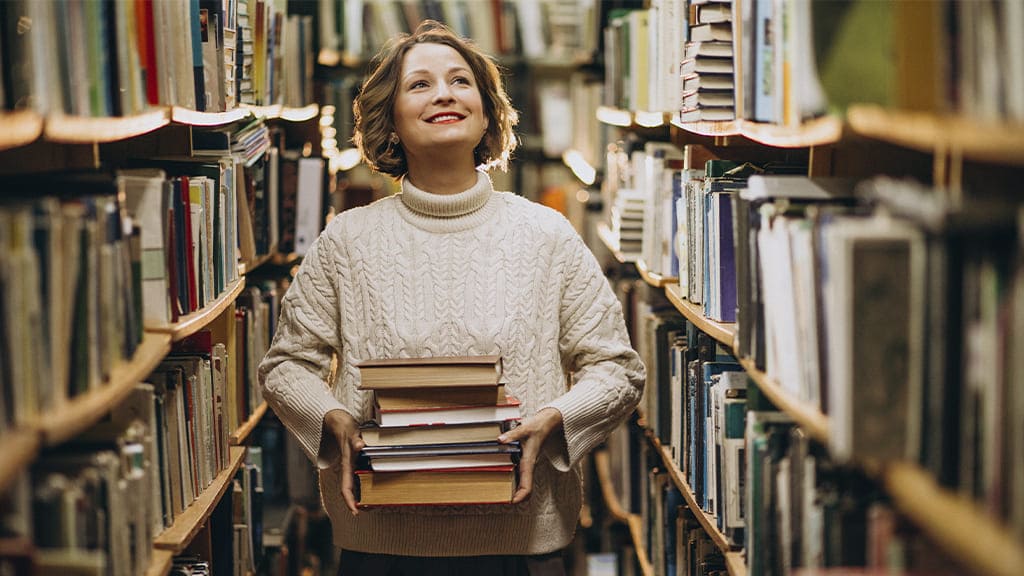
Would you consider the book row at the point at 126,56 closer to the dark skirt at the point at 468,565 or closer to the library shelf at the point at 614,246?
the dark skirt at the point at 468,565

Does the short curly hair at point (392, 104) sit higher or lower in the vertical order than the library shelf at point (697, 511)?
higher

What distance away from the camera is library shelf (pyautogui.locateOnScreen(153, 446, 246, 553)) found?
6.66 ft

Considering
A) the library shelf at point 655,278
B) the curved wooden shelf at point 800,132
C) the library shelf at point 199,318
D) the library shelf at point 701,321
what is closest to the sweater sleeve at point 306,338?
the library shelf at point 199,318

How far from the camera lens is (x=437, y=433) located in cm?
203

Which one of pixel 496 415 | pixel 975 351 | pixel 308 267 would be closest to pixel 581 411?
pixel 496 415

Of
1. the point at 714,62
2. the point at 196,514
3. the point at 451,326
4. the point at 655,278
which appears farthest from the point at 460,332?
the point at 655,278

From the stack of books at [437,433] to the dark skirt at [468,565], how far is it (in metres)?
0.27

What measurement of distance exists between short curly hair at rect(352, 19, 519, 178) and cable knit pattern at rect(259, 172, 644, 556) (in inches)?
6.9

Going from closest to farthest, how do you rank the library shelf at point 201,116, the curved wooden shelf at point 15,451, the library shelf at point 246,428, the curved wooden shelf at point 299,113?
1. the curved wooden shelf at point 15,451
2. the library shelf at point 201,116
3. the library shelf at point 246,428
4. the curved wooden shelf at point 299,113

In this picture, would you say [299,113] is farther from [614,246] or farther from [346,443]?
[346,443]

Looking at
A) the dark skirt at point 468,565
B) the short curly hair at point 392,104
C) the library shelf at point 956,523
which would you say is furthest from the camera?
the short curly hair at point 392,104

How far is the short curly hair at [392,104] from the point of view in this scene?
2402 mm

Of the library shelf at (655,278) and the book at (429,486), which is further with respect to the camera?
the library shelf at (655,278)

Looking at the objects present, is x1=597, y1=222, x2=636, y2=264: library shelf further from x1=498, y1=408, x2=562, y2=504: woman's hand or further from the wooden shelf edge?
x1=498, y1=408, x2=562, y2=504: woman's hand
